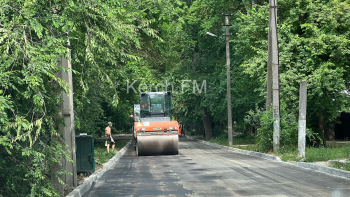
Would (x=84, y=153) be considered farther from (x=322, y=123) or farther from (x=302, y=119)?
(x=322, y=123)

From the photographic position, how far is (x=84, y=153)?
14.9 metres

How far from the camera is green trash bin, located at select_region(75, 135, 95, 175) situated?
582 inches

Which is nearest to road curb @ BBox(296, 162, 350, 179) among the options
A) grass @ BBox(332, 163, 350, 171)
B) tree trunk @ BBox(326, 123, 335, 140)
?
grass @ BBox(332, 163, 350, 171)

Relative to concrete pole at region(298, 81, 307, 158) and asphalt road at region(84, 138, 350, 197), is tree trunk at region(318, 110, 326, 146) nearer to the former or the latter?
concrete pole at region(298, 81, 307, 158)

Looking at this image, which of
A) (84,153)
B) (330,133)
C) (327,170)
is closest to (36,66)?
(84,153)

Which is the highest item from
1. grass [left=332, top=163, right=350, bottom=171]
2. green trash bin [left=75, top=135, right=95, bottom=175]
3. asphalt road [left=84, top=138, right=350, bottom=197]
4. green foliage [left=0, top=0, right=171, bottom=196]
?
green foliage [left=0, top=0, right=171, bottom=196]

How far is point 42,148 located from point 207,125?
152ft

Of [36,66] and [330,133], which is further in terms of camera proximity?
[330,133]

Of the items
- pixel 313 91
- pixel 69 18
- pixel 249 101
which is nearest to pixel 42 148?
pixel 69 18

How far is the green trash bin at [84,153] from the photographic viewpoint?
1478 centimetres

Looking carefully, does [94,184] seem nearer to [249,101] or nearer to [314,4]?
[314,4]

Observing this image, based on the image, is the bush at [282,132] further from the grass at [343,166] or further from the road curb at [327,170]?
the grass at [343,166]

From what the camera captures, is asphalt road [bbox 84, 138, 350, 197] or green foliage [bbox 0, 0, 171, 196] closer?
green foliage [bbox 0, 0, 171, 196]

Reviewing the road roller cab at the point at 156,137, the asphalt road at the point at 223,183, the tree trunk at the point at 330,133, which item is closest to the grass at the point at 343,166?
the asphalt road at the point at 223,183
